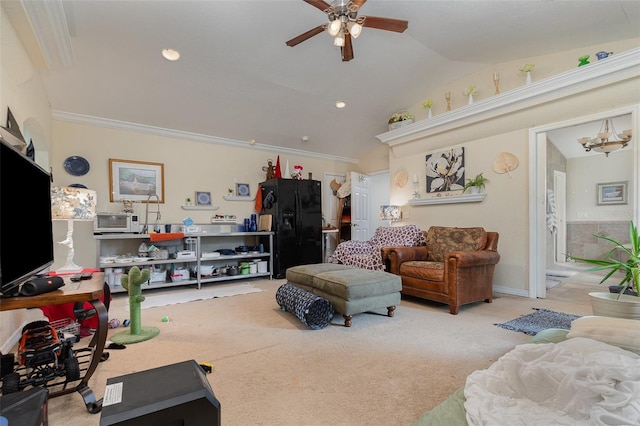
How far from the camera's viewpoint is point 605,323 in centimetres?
136

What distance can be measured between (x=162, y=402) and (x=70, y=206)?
2458 millimetres

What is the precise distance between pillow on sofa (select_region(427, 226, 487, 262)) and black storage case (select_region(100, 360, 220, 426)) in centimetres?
340

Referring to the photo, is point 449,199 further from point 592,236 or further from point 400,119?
point 592,236

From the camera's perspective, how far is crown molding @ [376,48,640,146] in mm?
3018

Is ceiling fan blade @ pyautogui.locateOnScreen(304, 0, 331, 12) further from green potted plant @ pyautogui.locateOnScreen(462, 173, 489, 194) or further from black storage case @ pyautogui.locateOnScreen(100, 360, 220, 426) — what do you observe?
green potted plant @ pyautogui.locateOnScreen(462, 173, 489, 194)

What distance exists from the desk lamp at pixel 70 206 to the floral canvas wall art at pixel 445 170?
4397 millimetres

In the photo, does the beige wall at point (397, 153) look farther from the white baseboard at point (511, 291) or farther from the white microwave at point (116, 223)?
the white microwave at point (116, 223)

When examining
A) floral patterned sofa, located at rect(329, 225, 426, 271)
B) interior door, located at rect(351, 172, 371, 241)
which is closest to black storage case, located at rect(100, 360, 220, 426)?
floral patterned sofa, located at rect(329, 225, 426, 271)

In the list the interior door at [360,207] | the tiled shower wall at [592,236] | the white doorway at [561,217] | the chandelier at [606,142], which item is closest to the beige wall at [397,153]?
the interior door at [360,207]

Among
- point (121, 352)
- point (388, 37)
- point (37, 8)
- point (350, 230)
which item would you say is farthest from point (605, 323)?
point (350, 230)

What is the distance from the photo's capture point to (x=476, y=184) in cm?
417

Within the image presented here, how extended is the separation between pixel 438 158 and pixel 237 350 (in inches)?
156

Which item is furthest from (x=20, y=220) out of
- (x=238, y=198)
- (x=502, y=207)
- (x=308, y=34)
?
(x=502, y=207)

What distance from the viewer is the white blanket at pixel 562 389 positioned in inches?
35.9
